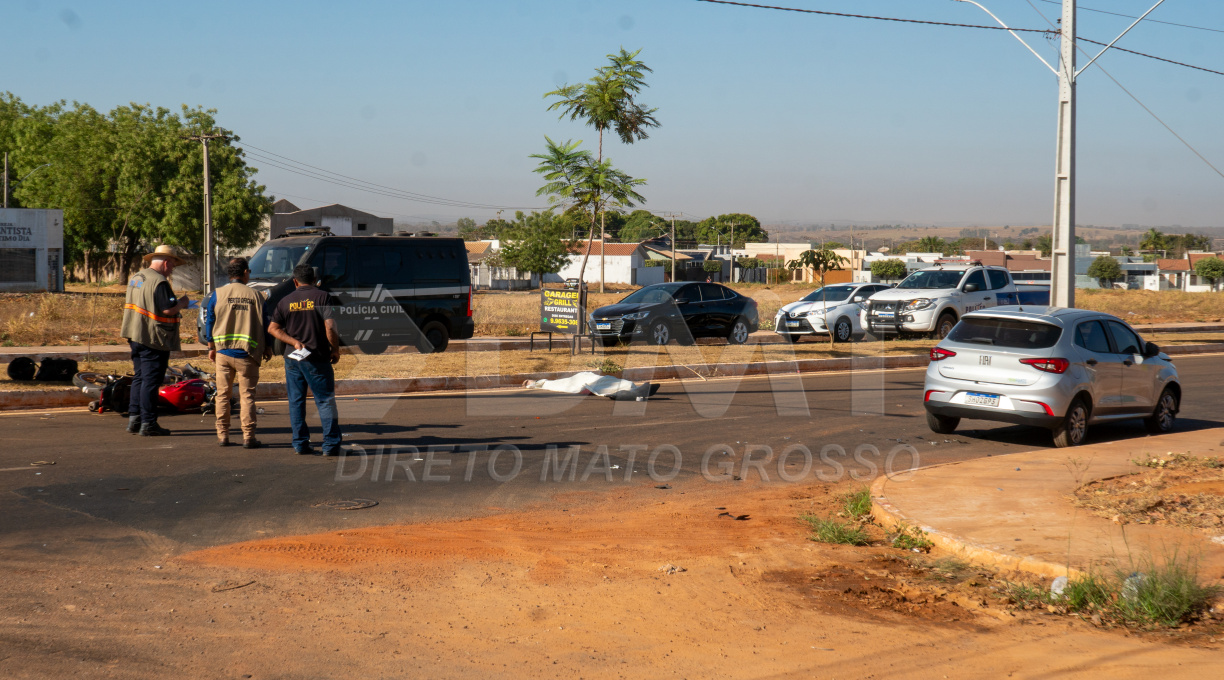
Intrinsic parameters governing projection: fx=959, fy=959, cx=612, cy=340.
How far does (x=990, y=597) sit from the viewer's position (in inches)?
217

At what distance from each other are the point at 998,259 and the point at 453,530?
11521 centimetres

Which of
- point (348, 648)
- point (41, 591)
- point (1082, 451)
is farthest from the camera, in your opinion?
point (1082, 451)

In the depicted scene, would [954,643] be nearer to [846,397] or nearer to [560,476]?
[560,476]

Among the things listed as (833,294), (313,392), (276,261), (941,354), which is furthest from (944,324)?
(313,392)

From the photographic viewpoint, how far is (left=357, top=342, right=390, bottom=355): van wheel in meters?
18.1

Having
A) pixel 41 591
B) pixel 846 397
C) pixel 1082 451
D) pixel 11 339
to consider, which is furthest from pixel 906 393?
pixel 11 339

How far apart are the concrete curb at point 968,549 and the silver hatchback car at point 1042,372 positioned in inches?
145

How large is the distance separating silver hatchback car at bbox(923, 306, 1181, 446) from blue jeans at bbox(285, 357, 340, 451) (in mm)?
6700

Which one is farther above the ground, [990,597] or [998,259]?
[998,259]

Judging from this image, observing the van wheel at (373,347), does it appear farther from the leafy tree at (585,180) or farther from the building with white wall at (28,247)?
the building with white wall at (28,247)

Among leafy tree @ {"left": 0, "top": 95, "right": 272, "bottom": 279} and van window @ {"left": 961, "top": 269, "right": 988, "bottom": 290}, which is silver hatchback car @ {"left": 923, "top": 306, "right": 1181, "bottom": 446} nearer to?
van window @ {"left": 961, "top": 269, "right": 988, "bottom": 290}

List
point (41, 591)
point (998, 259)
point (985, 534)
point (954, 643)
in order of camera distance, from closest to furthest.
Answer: point (954, 643) < point (41, 591) < point (985, 534) < point (998, 259)

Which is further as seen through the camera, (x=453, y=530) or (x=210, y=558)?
(x=453, y=530)

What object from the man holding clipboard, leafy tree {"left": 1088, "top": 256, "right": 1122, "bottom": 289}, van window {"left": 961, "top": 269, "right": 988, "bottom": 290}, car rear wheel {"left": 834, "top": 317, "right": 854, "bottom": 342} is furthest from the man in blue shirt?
leafy tree {"left": 1088, "top": 256, "right": 1122, "bottom": 289}
